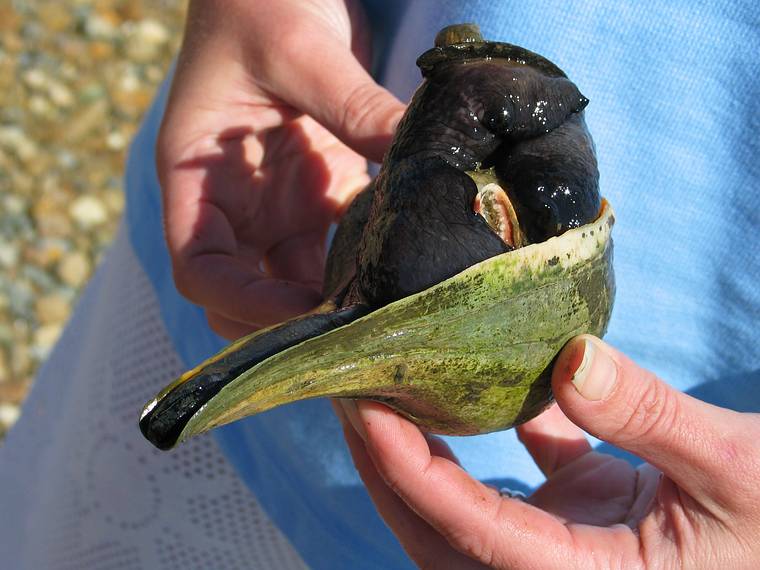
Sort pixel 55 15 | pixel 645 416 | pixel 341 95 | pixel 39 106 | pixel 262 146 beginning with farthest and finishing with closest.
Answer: pixel 55 15 < pixel 39 106 < pixel 262 146 < pixel 341 95 < pixel 645 416

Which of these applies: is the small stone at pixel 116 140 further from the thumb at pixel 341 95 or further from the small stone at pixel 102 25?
the thumb at pixel 341 95

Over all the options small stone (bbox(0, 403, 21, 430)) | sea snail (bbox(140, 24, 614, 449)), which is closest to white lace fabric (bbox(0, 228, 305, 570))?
sea snail (bbox(140, 24, 614, 449))

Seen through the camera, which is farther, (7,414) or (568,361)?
(7,414)

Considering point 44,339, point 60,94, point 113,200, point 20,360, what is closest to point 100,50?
point 60,94

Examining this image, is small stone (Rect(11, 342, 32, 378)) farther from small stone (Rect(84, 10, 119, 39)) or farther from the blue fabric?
the blue fabric

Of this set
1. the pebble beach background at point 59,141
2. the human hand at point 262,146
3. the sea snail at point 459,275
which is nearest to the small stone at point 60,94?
the pebble beach background at point 59,141

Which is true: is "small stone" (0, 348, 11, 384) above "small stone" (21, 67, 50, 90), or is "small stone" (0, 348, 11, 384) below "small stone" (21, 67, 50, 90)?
below

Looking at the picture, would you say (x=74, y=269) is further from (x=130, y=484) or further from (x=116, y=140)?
(x=130, y=484)

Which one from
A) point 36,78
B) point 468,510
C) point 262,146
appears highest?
point 262,146
